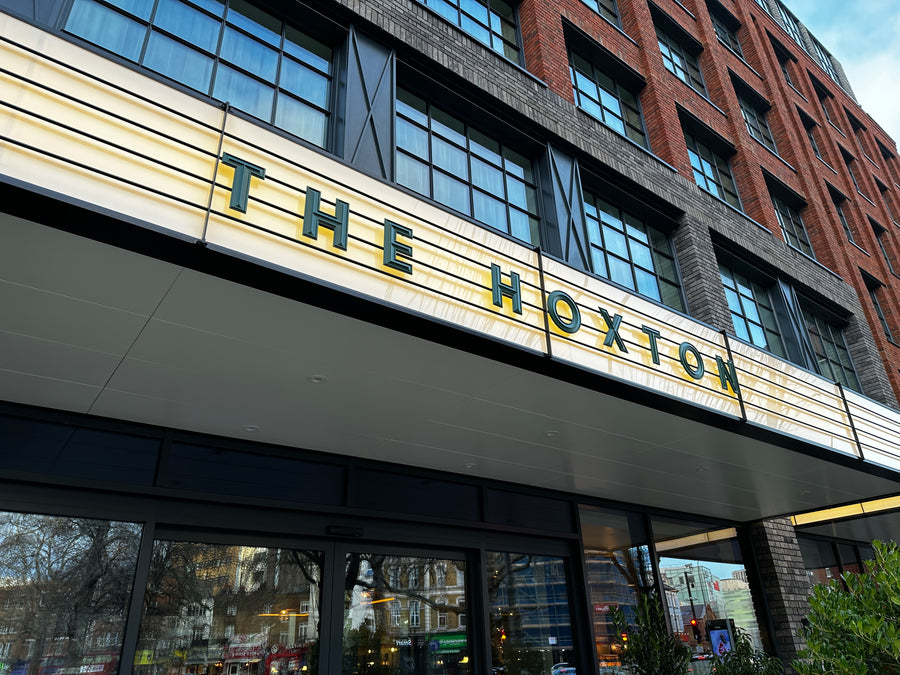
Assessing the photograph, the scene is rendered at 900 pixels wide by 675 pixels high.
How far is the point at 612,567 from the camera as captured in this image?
9.13 metres

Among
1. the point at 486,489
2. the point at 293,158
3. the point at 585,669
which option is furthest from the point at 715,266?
the point at 293,158

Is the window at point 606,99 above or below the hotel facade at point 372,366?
above

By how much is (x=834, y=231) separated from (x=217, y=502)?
55.2 ft

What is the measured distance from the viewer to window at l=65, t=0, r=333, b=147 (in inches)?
234

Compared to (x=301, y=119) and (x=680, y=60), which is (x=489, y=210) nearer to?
(x=301, y=119)

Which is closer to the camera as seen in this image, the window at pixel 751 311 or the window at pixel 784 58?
the window at pixel 751 311

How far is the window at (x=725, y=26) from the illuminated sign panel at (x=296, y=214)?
14.0 meters

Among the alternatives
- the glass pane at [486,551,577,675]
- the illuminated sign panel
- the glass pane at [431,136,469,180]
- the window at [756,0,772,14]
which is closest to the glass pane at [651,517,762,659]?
the glass pane at [486,551,577,675]

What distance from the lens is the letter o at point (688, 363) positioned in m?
7.00

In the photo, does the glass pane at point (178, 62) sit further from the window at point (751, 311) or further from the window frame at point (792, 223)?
the window frame at point (792, 223)

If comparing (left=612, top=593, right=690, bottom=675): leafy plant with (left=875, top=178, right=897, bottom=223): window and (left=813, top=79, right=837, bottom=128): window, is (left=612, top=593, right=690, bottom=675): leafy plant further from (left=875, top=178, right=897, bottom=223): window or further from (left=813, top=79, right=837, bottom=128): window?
(left=875, top=178, right=897, bottom=223): window

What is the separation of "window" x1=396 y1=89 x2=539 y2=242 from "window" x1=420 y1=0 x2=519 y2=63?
5.47 feet

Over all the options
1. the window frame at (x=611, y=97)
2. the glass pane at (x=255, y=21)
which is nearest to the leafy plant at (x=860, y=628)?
the glass pane at (x=255, y=21)

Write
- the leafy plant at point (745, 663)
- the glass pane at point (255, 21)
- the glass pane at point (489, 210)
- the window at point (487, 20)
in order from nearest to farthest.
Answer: the glass pane at point (255, 21) < the glass pane at point (489, 210) < the leafy plant at point (745, 663) < the window at point (487, 20)
